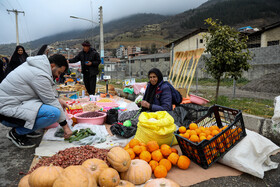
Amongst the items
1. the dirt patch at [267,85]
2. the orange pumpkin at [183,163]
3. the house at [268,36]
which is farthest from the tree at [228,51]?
the house at [268,36]

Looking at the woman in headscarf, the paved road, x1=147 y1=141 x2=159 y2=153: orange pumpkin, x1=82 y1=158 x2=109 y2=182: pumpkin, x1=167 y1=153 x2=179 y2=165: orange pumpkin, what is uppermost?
the woman in headscarf

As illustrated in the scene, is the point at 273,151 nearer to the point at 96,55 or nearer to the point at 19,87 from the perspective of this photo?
the point at 19,87

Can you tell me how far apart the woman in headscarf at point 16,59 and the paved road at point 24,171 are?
12.4 ft

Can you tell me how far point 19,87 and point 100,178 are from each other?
1896 millimetres

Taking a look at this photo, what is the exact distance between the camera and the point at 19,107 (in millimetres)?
2590

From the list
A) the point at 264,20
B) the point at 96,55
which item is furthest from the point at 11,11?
the point at 264,20

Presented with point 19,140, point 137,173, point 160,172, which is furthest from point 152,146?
point 19,140

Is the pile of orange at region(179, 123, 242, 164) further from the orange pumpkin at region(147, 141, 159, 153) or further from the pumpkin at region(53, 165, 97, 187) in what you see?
the pumpkin at region(53, 165, 97, 187)

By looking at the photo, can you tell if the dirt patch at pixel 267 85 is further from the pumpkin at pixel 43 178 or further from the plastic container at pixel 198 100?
the pumpkin at pixel 43 178

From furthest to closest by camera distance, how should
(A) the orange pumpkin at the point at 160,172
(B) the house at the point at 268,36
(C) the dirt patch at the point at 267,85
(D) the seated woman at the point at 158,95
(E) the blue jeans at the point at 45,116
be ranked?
(B) the house at the point at 268,36, (C) the dirt patch at the point at 267,85, (D) the seated woman at the point at 158,95, (E) the blue jeans at the point at 45,116, (A) the orange pumpkin at the point at 160,172

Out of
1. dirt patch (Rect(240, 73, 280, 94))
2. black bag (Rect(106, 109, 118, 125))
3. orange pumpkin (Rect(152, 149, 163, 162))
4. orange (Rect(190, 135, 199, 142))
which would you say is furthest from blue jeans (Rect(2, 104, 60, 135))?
dirt patch (Rect(240, 73, 280, 94))

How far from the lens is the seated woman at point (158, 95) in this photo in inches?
135

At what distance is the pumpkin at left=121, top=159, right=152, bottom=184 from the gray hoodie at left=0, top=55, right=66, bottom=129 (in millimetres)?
1650

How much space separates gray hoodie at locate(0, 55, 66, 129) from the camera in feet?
8.39
